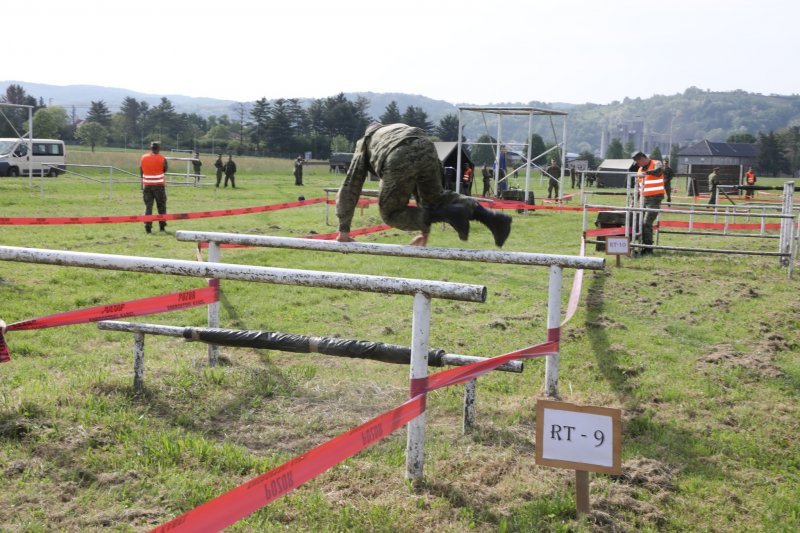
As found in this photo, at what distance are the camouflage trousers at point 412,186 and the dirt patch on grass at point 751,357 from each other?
9.48 feet

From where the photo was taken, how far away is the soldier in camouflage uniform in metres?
5.73

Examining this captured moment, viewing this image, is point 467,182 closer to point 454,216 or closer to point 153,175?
point 153,175

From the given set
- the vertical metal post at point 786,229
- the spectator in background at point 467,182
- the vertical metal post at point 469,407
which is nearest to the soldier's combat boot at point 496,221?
the vertical metal post at point 469,407

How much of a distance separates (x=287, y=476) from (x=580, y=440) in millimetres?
1575

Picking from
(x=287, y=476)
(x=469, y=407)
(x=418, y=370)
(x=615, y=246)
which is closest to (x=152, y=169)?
(x=615, y=246)

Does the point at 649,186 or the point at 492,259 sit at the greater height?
the point at 649,186

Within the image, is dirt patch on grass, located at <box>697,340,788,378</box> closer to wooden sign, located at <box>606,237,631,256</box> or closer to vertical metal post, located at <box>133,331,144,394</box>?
wooden sign, located at <box>606,237,631,256</box>

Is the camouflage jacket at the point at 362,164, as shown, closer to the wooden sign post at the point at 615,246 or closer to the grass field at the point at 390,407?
the grass field at the point at 390,407

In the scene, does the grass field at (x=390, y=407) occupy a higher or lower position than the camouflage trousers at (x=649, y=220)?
lower

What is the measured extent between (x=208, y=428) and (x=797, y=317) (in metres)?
7.26

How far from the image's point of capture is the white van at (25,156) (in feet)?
114

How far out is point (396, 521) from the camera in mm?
3832

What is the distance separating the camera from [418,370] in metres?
4.23

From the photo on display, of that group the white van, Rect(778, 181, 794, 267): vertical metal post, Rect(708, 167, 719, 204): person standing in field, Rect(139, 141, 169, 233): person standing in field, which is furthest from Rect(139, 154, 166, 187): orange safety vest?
Rect(708, 167, 719, 204): person standing in field
